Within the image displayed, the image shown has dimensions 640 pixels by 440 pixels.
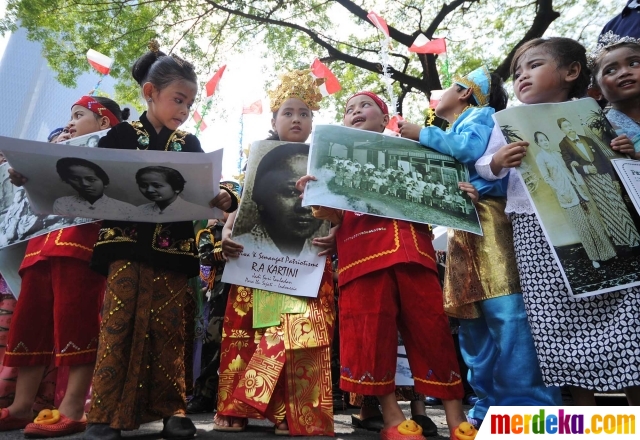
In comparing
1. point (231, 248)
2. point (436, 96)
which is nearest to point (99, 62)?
point (231, 248)

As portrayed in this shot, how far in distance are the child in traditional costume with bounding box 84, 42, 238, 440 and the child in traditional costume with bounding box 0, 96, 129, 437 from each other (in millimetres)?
253

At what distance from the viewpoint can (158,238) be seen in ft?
6.70

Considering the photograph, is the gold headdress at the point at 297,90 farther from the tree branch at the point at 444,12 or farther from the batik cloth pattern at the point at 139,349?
the tree branch at the point at 444,12

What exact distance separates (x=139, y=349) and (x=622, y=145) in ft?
6.34

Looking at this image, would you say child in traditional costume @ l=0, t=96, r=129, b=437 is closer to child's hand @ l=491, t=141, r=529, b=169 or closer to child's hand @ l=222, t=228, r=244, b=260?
child's hand @ l=222, t=228, r=244, b=260

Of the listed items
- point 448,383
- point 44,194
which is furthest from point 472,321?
point 44,194

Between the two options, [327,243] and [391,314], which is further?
[327,243]

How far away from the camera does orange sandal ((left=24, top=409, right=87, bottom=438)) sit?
1883mm

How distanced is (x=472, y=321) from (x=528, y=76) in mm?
1037

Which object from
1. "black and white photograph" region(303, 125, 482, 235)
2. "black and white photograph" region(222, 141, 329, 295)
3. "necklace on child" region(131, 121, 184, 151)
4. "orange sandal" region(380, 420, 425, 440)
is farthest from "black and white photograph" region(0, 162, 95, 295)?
"orange sandal" region(380, 420, 425, 440)

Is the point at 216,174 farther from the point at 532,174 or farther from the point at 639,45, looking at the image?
the point at 639,45

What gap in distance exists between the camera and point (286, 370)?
2.30 m

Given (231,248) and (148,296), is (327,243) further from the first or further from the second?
(148,296)

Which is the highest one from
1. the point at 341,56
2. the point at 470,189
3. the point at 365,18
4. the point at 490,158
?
the point at 365,18
